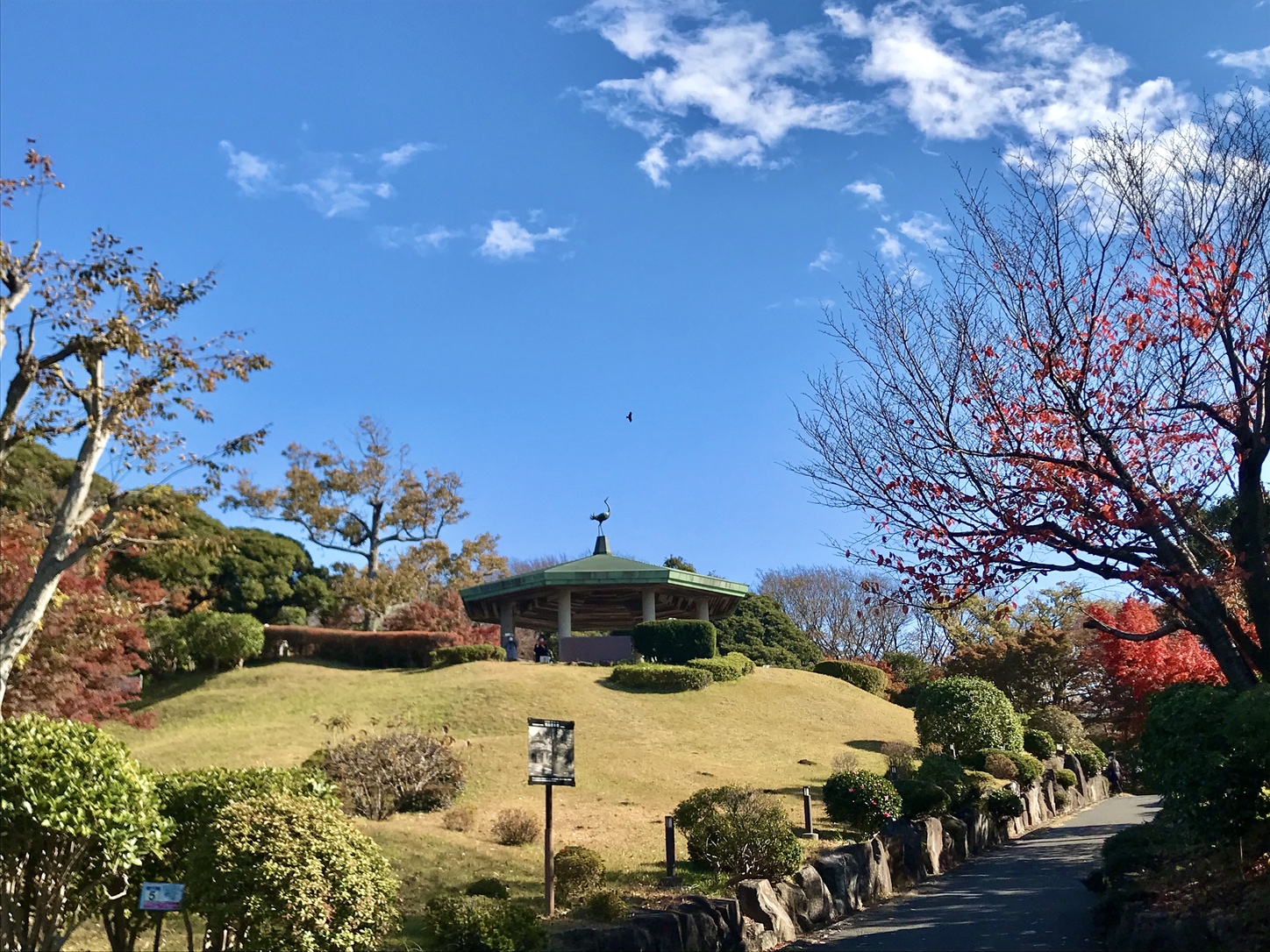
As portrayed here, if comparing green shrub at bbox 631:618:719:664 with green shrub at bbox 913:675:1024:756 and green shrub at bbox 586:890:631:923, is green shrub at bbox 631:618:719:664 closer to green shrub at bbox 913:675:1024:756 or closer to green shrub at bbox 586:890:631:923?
green shrub at bbox 913:675:1024:756

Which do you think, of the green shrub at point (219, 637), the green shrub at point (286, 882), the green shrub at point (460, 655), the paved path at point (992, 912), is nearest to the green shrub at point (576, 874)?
the paved path at point (992, 912)

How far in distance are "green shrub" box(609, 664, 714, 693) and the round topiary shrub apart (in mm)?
9888

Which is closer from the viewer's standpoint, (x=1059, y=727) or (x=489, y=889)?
(x=489, y=889)

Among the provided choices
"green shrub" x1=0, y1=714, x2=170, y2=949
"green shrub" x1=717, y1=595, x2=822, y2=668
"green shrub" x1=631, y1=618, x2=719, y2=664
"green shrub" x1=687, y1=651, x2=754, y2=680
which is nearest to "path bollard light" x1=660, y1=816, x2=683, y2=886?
"green shrub" x1=0, y1=714, x2=170, y2=949

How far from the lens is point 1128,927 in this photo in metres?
9.09

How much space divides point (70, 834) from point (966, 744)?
19031 millimetres

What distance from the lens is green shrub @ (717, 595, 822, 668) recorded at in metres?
40.2

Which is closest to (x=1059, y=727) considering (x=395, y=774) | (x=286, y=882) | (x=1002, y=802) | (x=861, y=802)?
(x=1002, y=802)

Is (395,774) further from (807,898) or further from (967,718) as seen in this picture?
(967,718)

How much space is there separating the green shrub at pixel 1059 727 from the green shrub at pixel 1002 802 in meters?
10.5

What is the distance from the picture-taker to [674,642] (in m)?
32.5

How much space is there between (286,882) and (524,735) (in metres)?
15.6

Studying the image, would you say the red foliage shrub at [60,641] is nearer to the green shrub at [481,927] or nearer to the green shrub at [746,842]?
the green shrub at [481,927]

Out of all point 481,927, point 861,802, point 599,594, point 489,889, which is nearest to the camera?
point 481,927
